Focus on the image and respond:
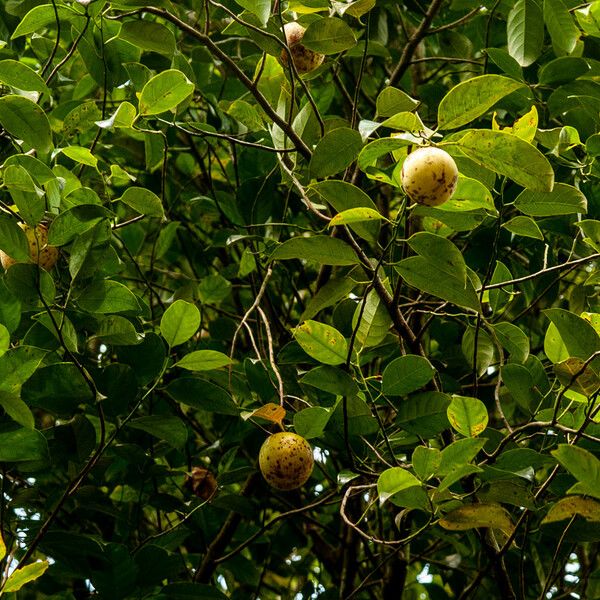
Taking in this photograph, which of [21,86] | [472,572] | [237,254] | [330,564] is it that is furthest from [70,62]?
[472,572]

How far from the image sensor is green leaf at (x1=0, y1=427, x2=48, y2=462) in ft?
3.70

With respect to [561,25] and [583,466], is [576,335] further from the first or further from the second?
[561,25]

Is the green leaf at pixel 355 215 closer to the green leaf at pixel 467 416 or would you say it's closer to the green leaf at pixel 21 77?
the green leaf at pixel 467 416

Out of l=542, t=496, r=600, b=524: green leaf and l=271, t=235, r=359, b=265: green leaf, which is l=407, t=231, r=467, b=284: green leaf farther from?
l=542, t=496, r=600, b=524: green leaf

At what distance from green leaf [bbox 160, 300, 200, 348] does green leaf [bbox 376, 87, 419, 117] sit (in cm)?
37

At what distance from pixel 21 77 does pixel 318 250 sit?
0.44 meters

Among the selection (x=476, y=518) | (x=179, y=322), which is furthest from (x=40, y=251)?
(x=476, y=518)

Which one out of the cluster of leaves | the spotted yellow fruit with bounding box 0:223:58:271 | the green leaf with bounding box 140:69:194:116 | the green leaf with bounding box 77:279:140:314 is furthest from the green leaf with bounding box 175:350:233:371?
the green leaf with bounding box 140:69:194:116

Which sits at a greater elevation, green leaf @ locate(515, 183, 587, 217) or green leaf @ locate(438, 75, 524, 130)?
green leaf @ locate(438, 75, 524, 130)

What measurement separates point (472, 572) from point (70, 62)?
1272mm

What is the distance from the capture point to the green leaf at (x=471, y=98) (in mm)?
912

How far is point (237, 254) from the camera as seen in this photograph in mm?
2008

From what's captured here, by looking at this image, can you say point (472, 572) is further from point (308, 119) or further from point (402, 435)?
point (308, 119)

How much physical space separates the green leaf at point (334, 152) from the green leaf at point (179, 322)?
0.26 m
